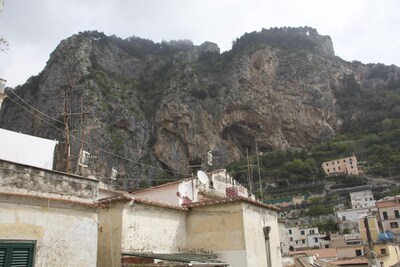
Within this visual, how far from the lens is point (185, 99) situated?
309ft

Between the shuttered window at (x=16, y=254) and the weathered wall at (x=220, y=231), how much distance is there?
7.62 metres

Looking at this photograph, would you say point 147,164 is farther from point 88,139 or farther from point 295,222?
point 295,222

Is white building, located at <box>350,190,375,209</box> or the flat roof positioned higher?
white building, located at <box>350,190,375,209</box>

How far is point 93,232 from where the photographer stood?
9742mm

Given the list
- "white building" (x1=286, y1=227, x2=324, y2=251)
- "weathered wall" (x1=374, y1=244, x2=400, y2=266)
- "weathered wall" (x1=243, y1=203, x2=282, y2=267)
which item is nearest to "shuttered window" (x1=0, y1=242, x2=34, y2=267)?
"weathered wall" (x1=243, y1=203, x2=282, y2=267)

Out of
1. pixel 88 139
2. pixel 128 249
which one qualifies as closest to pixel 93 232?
pixel 128 249

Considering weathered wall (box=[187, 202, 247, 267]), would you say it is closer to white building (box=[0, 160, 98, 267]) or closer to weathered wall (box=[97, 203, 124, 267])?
weathered wall (box=[97, 203, 124, 267])

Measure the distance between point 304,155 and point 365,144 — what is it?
17.6 meters

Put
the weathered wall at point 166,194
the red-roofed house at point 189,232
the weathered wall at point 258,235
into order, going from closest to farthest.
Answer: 1. the red-roofed house at point 189,232
2. the weathered wall at point 258,235
3. the weathered wall at point 166,194

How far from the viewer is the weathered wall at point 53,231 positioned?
821 centimetres

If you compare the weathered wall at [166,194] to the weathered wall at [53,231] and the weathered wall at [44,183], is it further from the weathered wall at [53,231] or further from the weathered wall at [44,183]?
the weathered wall at [53,231]

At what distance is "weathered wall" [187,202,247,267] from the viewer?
13992mm

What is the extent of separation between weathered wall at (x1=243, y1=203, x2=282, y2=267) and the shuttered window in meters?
7.99

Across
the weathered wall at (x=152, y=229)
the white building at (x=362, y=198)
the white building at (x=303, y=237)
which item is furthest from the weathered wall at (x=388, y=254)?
the white building at (x=362, y=198)
